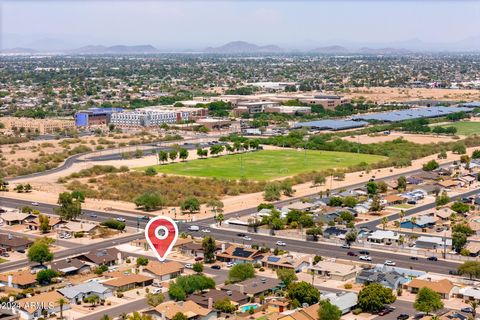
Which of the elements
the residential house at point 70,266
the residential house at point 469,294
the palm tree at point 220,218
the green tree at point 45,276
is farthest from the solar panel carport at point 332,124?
the green tree at point 45,276

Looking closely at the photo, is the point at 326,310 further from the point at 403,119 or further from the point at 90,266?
the point at 403,119

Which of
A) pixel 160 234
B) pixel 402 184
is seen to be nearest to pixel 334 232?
pixel 402 184

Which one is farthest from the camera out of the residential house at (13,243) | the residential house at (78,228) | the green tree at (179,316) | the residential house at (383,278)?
the residential house at (78,228)

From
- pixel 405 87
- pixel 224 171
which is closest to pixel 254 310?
pixel 224 171

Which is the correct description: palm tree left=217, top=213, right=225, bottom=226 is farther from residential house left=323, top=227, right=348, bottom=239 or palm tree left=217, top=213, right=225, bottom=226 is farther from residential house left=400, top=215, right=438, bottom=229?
residential house left=400, top=215, right=438, bottom=229

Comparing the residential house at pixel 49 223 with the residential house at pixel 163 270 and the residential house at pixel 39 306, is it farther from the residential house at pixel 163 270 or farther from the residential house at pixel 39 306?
the residential house at pixel 39 306

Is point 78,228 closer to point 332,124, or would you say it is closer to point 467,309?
point 467,309
